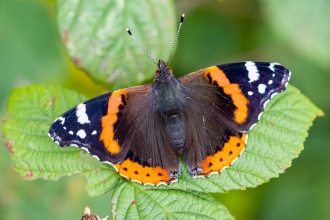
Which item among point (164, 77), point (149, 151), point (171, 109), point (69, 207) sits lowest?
point (69, 207)

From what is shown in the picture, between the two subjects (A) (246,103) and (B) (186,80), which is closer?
(A) (246,103)

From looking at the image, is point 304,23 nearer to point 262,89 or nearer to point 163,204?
point 262,89

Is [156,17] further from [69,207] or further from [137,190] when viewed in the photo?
[69,207]

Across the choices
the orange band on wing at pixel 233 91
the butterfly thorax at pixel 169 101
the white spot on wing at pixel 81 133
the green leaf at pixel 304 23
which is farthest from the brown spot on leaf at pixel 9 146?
the green leaf at pixel 304 23

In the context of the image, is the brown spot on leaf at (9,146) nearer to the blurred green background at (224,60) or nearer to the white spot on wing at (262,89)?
the blurred green background at (224,60)

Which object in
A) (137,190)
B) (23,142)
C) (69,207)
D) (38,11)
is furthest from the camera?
(38,11)

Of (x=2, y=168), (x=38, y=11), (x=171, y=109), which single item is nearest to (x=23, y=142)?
(x=171, y=109)
